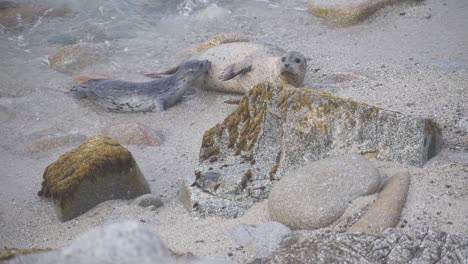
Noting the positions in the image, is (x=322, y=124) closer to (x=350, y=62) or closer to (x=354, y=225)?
(x=354, y=225)

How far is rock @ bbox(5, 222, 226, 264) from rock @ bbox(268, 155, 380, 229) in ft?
4.44

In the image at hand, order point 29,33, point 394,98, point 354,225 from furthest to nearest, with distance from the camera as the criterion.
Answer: point 29,33 → point 394,98 → point 354,225

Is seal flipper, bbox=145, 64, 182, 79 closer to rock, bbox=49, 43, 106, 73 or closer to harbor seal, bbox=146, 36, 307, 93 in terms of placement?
harbor seal, bbox=146, 36, 307, 93

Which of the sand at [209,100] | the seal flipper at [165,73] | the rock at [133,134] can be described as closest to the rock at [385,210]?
the sand at [209,100]

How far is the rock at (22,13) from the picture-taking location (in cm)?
957

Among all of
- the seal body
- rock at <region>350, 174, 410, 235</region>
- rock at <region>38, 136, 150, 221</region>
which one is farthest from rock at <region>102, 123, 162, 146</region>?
rock at <region>350, 174, 410, 235</region>

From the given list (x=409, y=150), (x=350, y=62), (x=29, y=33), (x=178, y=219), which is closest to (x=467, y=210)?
(x=409, y=150)

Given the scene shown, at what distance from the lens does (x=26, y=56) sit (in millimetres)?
8539

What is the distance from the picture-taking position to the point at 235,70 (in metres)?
7.16

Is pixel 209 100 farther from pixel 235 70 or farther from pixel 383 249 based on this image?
pixel 383 249

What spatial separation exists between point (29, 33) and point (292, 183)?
20.6 feet

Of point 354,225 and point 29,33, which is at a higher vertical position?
point 354,225

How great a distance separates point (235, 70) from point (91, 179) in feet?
9.33

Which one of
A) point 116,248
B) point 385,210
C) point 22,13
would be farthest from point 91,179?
point 22,13
